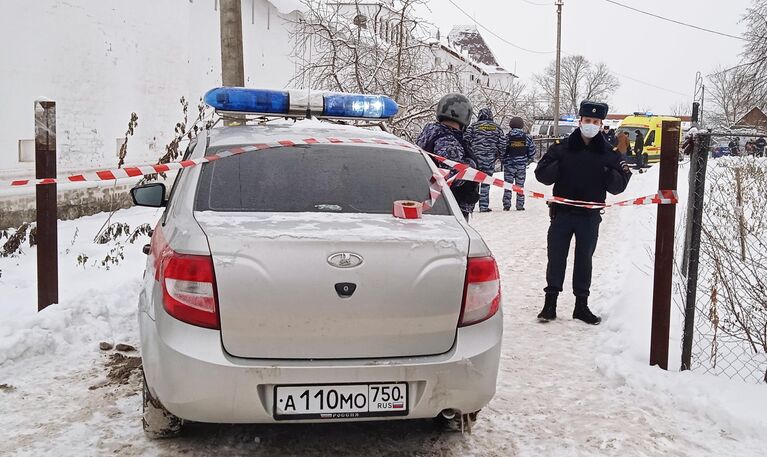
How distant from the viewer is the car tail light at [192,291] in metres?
2.95

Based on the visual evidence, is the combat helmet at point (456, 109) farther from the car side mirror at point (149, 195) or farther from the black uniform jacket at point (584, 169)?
the car side mirror at point (149, 195)

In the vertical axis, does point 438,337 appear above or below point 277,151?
below

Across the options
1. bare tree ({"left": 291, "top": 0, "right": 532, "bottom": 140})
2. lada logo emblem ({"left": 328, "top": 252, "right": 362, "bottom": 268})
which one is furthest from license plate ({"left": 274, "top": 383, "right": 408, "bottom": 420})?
bare tree ({"left": 291, "top": 0, "right": 532, "bottom": 140})

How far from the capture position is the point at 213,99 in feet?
15.7

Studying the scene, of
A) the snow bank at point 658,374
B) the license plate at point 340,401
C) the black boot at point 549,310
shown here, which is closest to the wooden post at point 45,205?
the license plate at point 340,401

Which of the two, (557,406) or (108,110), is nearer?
(557,406)

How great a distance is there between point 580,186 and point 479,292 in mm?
2954

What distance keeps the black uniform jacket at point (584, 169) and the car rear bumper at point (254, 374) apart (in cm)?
302

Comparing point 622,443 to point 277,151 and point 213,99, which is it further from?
point 213,99

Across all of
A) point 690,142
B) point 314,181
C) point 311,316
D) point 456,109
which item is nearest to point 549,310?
point 456,109

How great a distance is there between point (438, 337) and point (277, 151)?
1.42 m

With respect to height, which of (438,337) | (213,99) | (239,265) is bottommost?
(438,337)

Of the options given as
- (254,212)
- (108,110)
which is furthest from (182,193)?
(108,110)

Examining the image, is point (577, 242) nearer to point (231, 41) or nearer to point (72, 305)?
point (72, 305)
